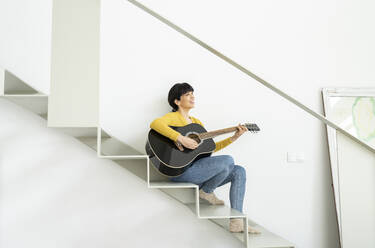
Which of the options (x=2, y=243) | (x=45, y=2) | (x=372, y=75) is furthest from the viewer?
(x=372, y=75)

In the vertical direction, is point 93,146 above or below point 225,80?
below

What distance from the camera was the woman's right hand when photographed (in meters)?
2.37

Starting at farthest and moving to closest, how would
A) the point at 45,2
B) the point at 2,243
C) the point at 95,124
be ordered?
the point at 45,2 → the point at 2,243 → the point at 95,124

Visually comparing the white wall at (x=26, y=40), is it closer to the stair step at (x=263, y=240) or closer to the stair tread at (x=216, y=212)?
the stair tread at (x=216, y=212)

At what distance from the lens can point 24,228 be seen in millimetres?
2752

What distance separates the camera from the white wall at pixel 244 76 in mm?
2901

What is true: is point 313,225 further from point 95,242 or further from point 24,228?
point 24,228

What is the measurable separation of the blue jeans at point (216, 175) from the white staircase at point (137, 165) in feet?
0.28

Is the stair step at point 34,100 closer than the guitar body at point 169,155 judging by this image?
Yes

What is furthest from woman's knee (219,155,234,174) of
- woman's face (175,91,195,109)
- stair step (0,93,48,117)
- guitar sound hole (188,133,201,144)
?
stair step (0,93,48,117)

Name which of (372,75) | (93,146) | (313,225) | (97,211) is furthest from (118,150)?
(372,75)

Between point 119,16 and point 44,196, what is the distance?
1.57 meters

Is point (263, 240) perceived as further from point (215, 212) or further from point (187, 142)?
point (187, 142)

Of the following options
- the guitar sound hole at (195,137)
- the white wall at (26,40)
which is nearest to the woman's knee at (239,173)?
the guitar sound hole at (195,137)
